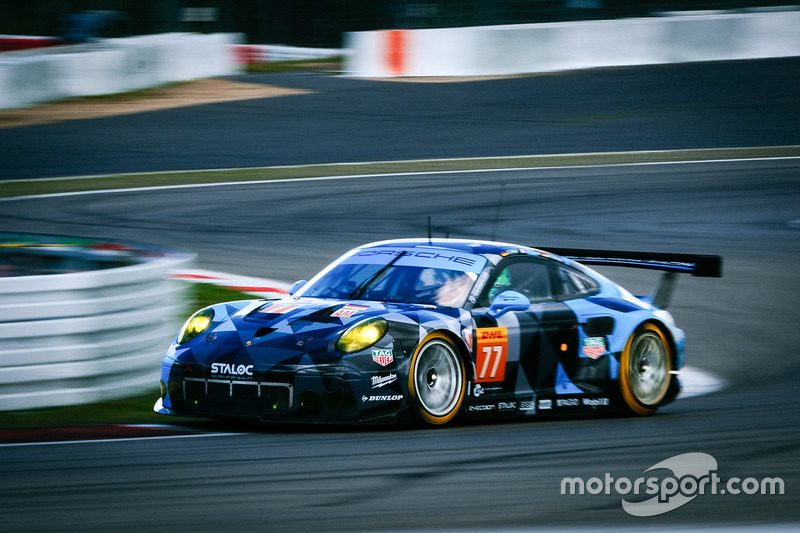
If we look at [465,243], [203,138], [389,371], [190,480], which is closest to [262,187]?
[203,138]

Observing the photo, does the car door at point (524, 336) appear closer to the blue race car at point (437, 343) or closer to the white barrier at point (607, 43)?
the blue race car at point (437, 343)

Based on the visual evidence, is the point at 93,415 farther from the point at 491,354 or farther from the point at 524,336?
the point at 524,336

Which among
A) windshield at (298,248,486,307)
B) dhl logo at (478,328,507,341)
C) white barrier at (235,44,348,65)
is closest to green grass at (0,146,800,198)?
windshield at (298,248,486,307)

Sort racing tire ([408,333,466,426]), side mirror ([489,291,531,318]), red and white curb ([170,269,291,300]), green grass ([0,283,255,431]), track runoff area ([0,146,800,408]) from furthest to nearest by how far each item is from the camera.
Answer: track runoff area ([0,146,800,408])
red and white curb ([170,269,291,300])
side mirror ([489,291,531,318])
green grass ([0,283,255,431])
racing tire ([408,333,466,426])

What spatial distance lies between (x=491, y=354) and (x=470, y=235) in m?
7.08

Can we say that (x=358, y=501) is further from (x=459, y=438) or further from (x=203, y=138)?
(x=203, y=138)

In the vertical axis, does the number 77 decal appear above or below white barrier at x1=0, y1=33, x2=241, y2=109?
below

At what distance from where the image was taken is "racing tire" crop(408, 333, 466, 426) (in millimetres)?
7473

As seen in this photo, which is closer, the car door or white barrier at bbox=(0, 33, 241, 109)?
the car door

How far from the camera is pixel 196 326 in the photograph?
7926 millimetres

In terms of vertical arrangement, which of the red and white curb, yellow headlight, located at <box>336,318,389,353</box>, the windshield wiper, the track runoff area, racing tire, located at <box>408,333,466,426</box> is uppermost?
the windshield wiper

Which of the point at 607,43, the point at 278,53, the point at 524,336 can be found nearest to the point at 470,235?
the point at 524,336

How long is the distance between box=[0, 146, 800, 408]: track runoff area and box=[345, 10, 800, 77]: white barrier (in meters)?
6.31

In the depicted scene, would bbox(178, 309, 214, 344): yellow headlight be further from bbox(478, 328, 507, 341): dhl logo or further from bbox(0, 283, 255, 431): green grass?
bbox(478, 328, 507, 341): dhl logo
